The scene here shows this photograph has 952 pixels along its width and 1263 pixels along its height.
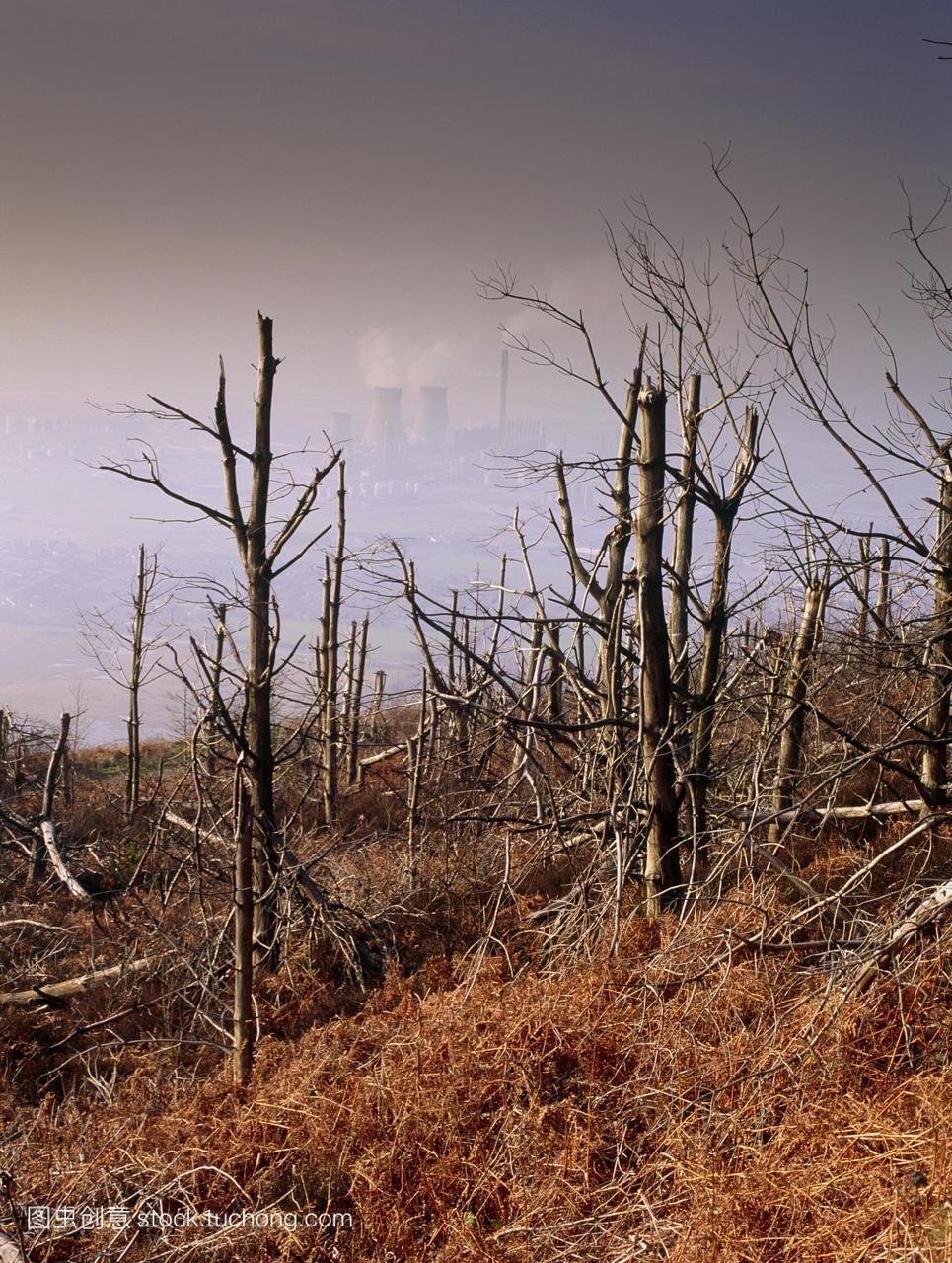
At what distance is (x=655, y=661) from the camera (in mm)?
6055

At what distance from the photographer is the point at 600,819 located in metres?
7.05

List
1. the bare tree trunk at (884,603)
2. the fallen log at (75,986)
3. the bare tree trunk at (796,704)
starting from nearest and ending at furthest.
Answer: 1. the bare tree trunk at (884,603)
2. the bare tree trunk at (796,704)
3. the fallen log at (75,986)

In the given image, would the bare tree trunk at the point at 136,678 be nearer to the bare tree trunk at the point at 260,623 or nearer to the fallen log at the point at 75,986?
the fallen log at the point at 75,986

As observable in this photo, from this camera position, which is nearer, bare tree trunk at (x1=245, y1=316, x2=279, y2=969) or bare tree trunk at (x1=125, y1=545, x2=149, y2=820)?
bare tree trunk at (x1=245, y1=316, x2=279, y2=969)

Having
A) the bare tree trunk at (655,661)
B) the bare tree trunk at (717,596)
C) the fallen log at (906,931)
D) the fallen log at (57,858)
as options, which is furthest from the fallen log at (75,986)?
the fallen log at (906,931)

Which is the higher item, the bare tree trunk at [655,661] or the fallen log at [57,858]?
the bare tree trunk at [655,661]

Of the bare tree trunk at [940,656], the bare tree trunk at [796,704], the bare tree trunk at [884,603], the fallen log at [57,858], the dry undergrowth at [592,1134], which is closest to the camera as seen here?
the dry undergrowth at [592,1134]

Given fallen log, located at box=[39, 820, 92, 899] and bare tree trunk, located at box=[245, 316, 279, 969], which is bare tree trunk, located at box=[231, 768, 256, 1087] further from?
fallen log, located at box=[39, 820, 92, 899]

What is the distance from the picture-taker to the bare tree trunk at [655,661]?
5.91 m

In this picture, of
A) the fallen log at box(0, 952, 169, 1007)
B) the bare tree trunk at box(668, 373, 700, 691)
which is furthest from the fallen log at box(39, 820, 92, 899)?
the bare tree trunk at box(668, 373, 700, 691)

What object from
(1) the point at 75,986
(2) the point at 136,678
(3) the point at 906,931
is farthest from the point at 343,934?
(2) the point at 136,678

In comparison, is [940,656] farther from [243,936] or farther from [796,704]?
[243,936]

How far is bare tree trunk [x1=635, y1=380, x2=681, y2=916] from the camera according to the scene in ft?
19.4

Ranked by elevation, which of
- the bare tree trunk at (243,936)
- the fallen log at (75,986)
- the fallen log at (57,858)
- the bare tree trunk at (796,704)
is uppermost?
the bare tree trunk at (796,704)
